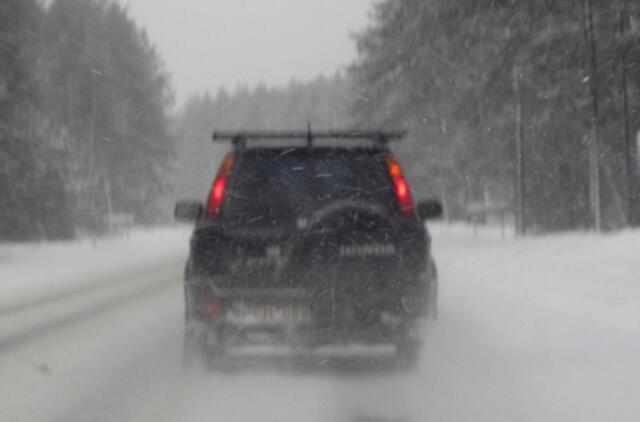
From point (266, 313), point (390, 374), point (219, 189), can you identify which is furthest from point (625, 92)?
point (266, 313)

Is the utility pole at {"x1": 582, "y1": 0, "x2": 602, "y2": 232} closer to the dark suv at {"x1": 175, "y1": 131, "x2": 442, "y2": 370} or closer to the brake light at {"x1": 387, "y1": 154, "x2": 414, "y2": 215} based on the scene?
the brake light at {"x1": 387, "y1": 154, "x2": 414, "y2": 215}

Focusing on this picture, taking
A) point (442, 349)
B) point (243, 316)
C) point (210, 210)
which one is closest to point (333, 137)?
point (210, 210)

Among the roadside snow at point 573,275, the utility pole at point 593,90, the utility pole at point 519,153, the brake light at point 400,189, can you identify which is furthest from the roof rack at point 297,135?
the utility pole at point 519,153

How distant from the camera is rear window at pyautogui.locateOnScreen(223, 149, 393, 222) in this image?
6.44 metres

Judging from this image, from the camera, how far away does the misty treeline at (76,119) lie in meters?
23.7

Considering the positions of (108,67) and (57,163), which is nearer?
(57,163)

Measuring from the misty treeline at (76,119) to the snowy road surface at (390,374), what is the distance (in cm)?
1235

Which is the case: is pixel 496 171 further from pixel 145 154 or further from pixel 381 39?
pixel 145 154

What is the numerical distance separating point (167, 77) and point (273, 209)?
55.0m

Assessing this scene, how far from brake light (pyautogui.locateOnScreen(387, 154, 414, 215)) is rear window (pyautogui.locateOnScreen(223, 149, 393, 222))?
5 centimetres

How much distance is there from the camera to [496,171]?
1367 inches

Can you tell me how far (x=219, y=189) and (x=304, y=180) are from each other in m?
0.67

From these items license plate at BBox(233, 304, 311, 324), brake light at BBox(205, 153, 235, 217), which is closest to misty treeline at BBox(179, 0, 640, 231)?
brake light at BBox(205, 153, 235, 217)

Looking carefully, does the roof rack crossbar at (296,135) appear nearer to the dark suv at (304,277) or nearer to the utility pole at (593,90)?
the dark suv at (304,277)
